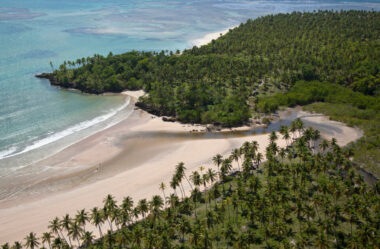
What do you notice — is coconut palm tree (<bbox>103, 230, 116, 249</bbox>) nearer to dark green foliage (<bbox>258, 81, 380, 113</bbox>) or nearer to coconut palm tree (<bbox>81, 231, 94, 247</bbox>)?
coconut palm tree (<bbox>81, 231, 94, 247</bbox>)

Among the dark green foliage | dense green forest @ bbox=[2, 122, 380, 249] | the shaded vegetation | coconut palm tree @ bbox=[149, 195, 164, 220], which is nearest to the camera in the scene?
dense green forest @ bbox=[2, 122, 380, 249]

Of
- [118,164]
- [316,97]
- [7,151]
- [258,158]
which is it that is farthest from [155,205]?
[316,97]

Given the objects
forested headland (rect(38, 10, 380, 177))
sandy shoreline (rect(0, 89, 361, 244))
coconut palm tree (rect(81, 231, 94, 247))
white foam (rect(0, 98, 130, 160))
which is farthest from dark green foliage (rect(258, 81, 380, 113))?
coconut palm tree (rect(81, 231, 94, 247))

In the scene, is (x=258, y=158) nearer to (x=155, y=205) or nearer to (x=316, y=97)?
(x=155, y=205)

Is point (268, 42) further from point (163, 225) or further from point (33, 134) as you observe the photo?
point (163, 225)

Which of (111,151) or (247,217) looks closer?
(247,217)

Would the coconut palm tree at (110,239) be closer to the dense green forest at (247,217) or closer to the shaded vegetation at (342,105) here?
the dense green forest at (247,217)
